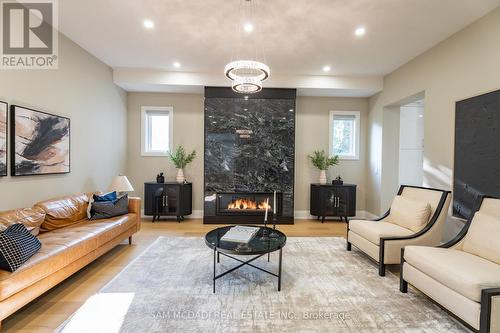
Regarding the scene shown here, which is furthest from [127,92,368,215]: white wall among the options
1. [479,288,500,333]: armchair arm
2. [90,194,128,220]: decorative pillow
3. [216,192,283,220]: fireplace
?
[479,288,500,333]: armchair arm

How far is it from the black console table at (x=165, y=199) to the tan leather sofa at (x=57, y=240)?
131 cm

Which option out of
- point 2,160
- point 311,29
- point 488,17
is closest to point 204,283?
point 2,160

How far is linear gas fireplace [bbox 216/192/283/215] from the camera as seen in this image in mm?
5227

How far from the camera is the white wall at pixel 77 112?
296 centimetres

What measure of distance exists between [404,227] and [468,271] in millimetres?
1356

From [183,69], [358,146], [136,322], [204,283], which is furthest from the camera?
[358,146]

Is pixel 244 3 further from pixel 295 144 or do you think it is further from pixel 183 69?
pixel 295 144

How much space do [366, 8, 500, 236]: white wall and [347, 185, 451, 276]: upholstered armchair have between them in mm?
685

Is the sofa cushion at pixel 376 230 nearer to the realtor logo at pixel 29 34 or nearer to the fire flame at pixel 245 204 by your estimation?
the fire flame at pixel 245 204

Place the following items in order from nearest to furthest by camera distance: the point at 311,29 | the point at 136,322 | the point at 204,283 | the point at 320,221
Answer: the point at 136,322, the point at 204,283, the point at 311,29, the point at 320,221

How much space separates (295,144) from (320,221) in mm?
1902

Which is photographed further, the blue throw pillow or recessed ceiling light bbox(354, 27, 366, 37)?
the blue throw pillow

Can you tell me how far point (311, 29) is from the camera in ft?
11.1

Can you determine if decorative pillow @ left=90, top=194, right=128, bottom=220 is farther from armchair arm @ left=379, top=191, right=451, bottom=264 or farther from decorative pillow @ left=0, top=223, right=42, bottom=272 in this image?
armchair arm @ left=379, top=191, right=451, bottom=264
